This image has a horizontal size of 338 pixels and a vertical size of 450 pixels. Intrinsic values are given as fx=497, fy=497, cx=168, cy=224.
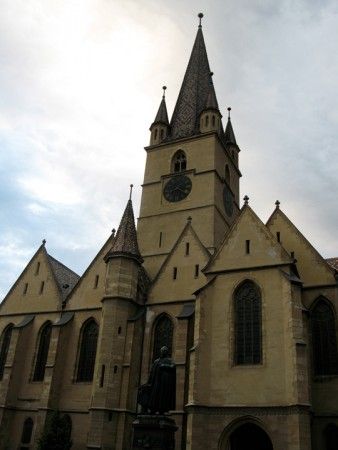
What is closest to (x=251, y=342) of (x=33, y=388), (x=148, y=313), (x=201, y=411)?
(x=201, y=411)

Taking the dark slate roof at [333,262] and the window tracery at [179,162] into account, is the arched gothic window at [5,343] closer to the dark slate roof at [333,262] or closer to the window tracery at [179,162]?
the window tracery at [179,162]

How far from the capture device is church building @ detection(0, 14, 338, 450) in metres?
23.0

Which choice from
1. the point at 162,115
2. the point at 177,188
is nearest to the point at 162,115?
the point at 162,115

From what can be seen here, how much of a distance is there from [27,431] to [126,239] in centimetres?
1314

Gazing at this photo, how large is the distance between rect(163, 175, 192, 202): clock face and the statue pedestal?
25091 mm

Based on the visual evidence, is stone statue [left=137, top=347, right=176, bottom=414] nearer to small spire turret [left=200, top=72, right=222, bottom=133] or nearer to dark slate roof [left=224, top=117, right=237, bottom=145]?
small spire turret [left=200, top=72, right=222, bottom=133]

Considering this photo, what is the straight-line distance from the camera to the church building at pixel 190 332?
2295cm

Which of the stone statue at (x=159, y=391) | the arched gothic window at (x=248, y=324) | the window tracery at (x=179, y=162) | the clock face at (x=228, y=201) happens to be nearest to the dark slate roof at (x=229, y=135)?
the window tracery at (x=179, y=162)

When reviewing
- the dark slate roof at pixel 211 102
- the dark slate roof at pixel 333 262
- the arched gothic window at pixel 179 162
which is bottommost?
the dark slate roof at pixel 333 262

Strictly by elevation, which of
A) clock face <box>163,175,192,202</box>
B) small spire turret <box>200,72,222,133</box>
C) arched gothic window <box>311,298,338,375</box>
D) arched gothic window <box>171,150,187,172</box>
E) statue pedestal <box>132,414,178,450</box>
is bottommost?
statue pedestal <box>132,414,178,450</box>

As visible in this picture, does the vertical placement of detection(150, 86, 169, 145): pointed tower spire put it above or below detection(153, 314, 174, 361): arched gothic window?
above

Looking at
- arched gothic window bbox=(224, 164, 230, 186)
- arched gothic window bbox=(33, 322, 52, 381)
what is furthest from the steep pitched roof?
arched gothic window bbox=(33, 322, 52, 381)

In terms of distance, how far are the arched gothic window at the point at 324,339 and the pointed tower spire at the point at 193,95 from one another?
868 inches

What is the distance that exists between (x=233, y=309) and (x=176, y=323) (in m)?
4.40
